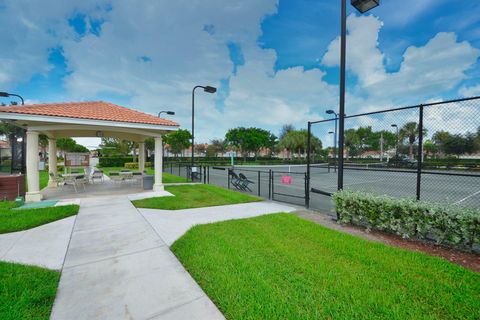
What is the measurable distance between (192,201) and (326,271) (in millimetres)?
5778

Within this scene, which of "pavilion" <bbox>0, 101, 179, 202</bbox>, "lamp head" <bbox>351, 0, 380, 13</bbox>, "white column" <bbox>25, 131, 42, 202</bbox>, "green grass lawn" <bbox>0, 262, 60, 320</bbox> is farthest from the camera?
"white column" <bbox>25, 131, 42, 202</bbox>

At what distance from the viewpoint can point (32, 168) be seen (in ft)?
25.5

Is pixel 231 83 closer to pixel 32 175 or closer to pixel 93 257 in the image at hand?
pixel 32 175

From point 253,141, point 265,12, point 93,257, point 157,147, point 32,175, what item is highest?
point 265,12

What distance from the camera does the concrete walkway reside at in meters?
2.23

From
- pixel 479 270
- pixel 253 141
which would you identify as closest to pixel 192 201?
pixel 479 270

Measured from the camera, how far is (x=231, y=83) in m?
22.1

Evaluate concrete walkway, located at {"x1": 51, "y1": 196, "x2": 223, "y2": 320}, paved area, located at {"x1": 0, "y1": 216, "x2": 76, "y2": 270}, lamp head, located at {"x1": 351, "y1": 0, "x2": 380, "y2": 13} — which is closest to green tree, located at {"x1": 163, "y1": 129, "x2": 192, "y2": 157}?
paved area, located at {"x1": 0, "y1": 216, "x2": 76, "y2": 270}

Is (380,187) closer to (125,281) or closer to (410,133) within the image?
(410,133)

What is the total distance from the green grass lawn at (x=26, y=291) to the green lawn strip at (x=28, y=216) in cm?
228

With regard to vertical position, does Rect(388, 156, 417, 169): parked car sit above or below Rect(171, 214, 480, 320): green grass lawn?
above

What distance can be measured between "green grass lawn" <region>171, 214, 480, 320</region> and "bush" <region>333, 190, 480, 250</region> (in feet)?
2.30

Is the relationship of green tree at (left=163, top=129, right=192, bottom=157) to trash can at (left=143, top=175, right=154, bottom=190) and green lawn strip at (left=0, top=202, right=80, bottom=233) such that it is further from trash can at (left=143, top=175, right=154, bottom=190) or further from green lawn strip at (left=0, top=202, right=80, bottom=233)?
green lawn strip at (left=0, top=202, right=80, bottom=233)

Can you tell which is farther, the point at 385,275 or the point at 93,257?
the point at 93,257
